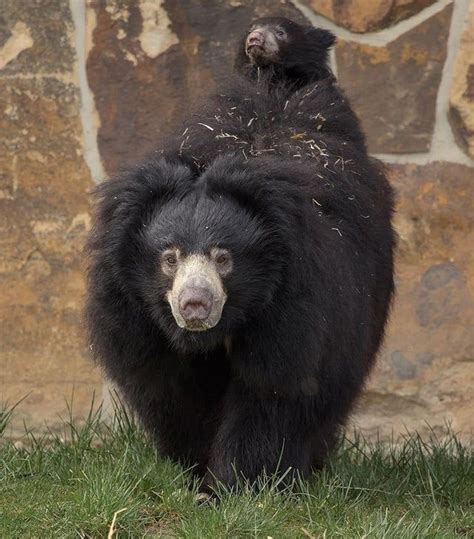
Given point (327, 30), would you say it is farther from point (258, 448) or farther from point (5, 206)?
point (258, 448)

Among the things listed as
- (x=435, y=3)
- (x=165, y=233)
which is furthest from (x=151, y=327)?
(x=435, y=3)

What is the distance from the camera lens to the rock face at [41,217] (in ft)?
20.7

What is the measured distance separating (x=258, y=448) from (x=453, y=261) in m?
1.97

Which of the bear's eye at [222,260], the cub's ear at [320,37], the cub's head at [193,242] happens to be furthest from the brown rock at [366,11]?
the bear's eye at [222,260]

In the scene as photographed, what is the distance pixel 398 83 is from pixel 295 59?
0.86 metres

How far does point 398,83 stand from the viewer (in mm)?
6324

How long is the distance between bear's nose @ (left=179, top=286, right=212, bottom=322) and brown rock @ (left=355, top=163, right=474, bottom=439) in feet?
7.12

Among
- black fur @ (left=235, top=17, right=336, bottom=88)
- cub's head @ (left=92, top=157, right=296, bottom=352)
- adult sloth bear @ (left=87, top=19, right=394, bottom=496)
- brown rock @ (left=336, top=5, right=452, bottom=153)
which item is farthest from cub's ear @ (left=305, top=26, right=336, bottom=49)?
cub's head @ (left=92, top=157, right=296, bottom=352)

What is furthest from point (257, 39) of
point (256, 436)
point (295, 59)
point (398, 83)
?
point (256, 436)

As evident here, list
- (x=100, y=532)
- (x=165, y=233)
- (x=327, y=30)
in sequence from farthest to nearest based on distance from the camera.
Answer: (x=327, y=30)
(x=165, y=233)
(x=100, y=532)

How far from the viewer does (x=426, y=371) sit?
21.1 feet

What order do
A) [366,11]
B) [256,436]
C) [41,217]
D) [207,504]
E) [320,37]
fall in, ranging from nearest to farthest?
[207,504], [256,436], [320,37], [366,11], [41,217]

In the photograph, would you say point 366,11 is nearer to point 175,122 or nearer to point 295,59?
point 295,59

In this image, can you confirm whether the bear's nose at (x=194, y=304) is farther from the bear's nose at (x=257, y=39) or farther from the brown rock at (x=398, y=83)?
the brown rock at (x=398, y=83)
